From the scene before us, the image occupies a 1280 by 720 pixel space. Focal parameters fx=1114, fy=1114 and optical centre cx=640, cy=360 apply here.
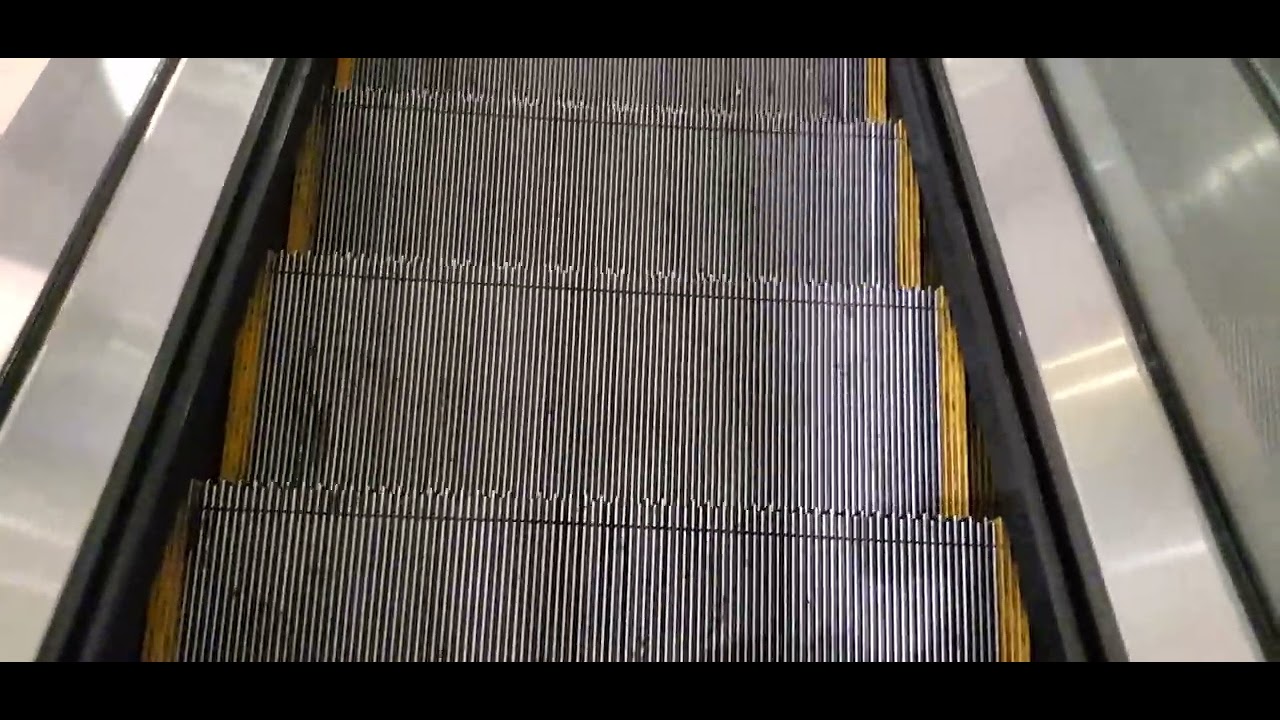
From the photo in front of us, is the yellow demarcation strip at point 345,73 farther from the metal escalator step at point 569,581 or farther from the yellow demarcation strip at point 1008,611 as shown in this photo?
the yellow demarcation strip at point 1008,611

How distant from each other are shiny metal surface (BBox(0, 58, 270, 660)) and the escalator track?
1.23ft

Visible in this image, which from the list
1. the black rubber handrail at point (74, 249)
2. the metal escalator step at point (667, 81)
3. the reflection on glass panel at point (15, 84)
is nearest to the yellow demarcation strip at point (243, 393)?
the metal escalator step at point (667, 81)

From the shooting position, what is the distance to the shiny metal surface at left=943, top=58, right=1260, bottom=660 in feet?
5.76

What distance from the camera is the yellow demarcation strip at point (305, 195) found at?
3.24m

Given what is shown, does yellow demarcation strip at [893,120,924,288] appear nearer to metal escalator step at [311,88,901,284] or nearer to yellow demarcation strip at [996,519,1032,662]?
metal escalator step at [311,88,901,284]

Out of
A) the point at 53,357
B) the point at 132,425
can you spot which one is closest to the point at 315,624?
the point at 132,425

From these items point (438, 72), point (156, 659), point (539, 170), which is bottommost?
point (156, 659)

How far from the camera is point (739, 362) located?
9.72 ft

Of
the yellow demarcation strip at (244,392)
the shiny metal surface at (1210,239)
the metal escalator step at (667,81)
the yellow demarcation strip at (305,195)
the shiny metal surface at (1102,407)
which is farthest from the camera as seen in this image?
the metal escalator step at (667,81)

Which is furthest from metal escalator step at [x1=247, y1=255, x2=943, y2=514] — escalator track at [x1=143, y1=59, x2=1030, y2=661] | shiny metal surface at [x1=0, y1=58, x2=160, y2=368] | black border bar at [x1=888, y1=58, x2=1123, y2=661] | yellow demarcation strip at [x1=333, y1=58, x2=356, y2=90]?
yellow demarcation strip at [x1=333, y1=58, x2=356, y2=90]

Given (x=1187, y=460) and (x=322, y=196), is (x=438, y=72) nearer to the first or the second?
(x=322, y=196)

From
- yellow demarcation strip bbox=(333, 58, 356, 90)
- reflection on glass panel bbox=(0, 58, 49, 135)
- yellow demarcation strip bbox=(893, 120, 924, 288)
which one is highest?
yellow demarcation strip bbox=(333, 58, 356, 90)

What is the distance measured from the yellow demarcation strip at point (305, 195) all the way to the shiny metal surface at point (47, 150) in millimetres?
678
